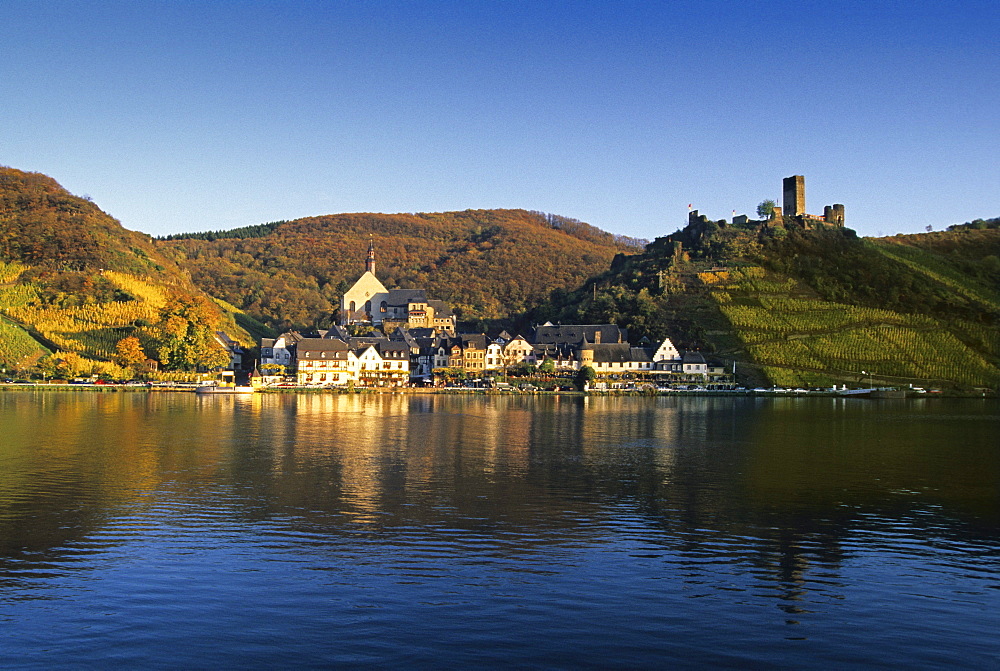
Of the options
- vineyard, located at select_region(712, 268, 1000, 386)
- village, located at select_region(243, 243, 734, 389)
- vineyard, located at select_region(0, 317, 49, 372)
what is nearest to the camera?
vineyard, located at select_region(712, 268, 1000, 386)

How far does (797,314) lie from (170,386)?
246 feet

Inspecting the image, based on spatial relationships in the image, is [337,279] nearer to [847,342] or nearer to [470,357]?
[470,357]

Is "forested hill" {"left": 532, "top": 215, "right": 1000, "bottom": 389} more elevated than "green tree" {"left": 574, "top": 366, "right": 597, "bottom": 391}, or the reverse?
"forested hill" {"left": 532, "top": 215, "right": 1000, "bottom": 389}

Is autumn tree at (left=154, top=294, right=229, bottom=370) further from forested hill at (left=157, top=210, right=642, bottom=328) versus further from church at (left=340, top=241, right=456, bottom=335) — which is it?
forested hill at (left=157, top=210, right=642, bottom=328)

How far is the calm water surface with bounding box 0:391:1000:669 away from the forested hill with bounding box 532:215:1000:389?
2339 inches

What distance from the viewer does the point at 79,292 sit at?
11069 cm

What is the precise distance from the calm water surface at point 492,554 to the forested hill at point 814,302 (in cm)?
5940

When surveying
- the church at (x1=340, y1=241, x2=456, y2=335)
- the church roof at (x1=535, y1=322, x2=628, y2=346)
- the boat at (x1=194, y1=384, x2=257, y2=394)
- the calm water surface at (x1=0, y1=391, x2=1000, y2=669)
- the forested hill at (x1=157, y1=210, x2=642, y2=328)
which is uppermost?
the forested hill at (x1=157, y1=210, x2=642, y2=328)

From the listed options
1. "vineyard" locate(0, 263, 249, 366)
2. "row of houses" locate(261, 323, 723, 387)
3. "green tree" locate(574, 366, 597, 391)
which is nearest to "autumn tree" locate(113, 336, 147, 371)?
"vineyard" locate(0, 263, 249, 366)

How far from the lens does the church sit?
446 feet

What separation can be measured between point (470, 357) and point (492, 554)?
295ft

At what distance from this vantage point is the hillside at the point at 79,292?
97.9 metres

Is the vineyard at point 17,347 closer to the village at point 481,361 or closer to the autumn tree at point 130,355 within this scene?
the autumn tree at point 130,355

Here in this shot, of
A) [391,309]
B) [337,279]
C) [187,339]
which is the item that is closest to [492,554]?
[187,339]
